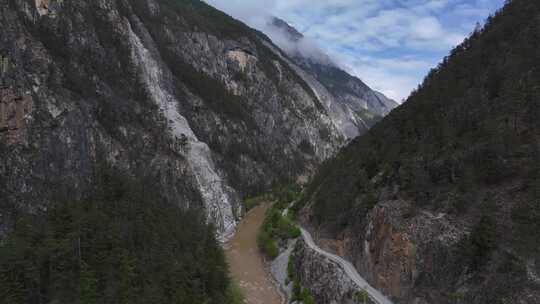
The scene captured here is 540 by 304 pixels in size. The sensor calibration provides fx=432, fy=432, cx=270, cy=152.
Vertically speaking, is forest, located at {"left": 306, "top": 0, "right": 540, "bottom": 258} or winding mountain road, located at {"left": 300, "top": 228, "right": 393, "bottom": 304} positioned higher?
forest, located at {"left": 306, "top": 0, "right": 540, "bottom": 258}

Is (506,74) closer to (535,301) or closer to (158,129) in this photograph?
(535,301)

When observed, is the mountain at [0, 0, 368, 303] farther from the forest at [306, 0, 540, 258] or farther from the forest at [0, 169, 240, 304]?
the forest at [306, 0, 540, 258]

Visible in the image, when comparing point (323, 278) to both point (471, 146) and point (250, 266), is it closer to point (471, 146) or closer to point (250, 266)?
point (250, 266)

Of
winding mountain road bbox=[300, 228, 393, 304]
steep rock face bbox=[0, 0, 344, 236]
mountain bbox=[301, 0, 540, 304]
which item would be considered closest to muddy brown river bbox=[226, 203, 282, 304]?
steep rock face bbox=[0, 0, 344, 236]

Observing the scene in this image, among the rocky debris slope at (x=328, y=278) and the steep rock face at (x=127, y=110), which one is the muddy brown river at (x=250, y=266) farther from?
the steep rock face at (x=127, y=110)

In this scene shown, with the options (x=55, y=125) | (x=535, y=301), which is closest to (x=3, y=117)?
(x=55, y=125)

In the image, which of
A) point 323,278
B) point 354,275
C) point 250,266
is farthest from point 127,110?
point 354,275

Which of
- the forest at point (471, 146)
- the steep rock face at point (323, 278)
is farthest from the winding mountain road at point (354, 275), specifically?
the forest at point (471, 146)
